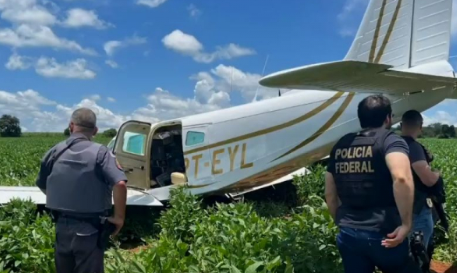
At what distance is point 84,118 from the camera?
162 inches

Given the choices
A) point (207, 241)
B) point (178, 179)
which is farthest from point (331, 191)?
point (178, 179)

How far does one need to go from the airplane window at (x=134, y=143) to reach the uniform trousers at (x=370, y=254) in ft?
21.8

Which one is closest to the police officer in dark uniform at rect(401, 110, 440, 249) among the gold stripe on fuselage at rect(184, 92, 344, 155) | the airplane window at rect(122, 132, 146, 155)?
the gold stripe on fuselage at rect(184, 92, 344, 155)

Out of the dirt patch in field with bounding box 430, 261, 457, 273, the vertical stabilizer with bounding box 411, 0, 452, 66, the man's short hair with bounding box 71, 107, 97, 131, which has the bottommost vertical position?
the dirt patch in field with bounding box 430, 261, 457, 273

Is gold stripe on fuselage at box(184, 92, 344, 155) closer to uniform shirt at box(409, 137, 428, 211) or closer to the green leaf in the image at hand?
uniform shirt at box(409, 137, 428, 211)

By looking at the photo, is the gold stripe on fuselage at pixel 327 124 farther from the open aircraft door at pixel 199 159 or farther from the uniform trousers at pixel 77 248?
the uniform trousers at pixel 77 248

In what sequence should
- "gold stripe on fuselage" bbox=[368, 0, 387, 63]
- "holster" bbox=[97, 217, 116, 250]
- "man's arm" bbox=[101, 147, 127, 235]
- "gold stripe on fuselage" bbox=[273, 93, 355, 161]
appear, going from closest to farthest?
"man's arm" bbox=[101, 147, 127, 235]
"holster" bbox=[97, 217, 116, 250]
"gold stripe on fuselage" bbox=[368, 0, 387, 63]
"gold stripe on fuselage" bbox=[273, 93, 355, 161]

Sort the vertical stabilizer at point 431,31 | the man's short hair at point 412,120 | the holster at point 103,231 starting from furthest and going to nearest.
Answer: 1. the vertical stabilizer at point 431,31
2. the man's short hair at point 412,120
3. the holster at point 103,231

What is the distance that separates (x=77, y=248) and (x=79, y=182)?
1.76ft

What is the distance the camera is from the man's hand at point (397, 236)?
3271mm

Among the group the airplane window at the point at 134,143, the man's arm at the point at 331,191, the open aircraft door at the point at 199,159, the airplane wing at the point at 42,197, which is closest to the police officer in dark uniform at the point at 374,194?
the man's arm at the point at 331,191

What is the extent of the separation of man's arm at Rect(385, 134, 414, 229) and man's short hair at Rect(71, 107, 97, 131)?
95.0 inches

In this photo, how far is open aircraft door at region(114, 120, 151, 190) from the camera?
9484 mm

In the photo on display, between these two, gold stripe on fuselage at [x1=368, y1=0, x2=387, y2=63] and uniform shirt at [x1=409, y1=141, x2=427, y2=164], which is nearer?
uniform shirt at [x1=409, y1=141, x2=427, y2=164]
